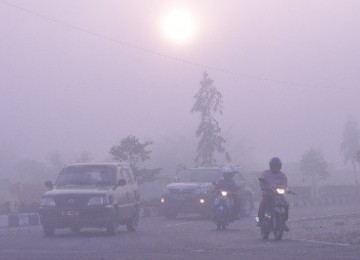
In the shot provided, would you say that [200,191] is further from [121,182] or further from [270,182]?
[270,182]

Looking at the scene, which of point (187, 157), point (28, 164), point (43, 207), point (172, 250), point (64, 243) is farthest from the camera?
point (187, 157)

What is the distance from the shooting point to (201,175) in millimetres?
34094

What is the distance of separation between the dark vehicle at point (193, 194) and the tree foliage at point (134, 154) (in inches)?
379

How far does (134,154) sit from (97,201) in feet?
72.9

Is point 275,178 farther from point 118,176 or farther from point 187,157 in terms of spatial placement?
point 187,157

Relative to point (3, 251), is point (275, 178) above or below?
above

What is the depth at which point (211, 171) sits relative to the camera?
112 ft

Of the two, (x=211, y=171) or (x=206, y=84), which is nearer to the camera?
(x=211, y=171)

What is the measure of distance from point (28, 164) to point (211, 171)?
52.3 m

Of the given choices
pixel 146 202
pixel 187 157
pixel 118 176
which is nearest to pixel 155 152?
pixel 187 157

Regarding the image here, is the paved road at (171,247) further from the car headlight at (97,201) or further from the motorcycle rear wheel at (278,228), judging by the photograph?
the car headlight at (97,201)

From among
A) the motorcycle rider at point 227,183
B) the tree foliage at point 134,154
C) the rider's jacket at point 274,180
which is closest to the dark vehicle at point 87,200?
the motorcycle rider at point 227,183

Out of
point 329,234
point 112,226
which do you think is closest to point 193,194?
point 112,226

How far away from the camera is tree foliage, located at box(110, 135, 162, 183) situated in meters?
44.0
